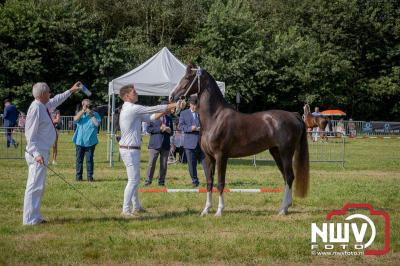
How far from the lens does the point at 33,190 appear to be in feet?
28.2

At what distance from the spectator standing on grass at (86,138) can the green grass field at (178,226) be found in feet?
1.37

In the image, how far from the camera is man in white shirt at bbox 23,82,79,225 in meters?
8.52

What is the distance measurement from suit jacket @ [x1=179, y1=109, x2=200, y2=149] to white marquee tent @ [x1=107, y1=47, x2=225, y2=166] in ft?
10.3

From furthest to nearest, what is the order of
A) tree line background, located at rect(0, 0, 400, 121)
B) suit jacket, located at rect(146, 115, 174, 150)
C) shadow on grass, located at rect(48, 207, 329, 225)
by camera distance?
tree line background, located at rect(0, 0, 400, 121)
suit jacket, located at rect(146, 115, 174, 150)
shadow on grass, located at rect(48, 207, 329, 225)

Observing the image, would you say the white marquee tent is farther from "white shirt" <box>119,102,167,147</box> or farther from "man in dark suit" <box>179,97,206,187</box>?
"white shirt" <box>119,102,167,147</box>

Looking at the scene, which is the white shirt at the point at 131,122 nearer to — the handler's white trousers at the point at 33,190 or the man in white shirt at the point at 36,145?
the man in white shirt at the point at 36,145

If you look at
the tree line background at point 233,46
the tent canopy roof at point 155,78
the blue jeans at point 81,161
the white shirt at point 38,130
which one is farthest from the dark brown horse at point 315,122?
the white shirt at point 38,130

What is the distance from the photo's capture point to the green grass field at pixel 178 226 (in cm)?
684

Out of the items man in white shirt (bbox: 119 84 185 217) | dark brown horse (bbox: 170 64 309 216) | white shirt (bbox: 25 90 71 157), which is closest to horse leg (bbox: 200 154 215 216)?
dark brown horse (bbox: 170 64 309 216)

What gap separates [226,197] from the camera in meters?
11.9

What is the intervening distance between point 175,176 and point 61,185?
3.77m

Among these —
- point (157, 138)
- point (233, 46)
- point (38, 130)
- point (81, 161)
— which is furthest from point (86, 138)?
point (233, 46)

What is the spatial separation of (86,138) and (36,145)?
6294mm

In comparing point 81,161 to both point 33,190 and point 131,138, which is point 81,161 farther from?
point 33,190
